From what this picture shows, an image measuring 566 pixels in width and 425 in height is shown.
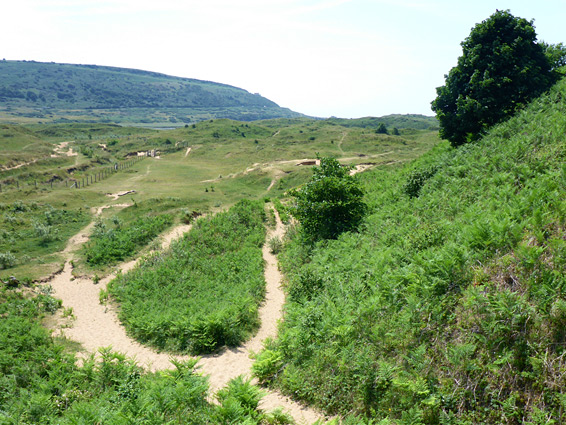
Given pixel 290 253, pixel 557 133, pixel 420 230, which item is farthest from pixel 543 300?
pixel 290 253

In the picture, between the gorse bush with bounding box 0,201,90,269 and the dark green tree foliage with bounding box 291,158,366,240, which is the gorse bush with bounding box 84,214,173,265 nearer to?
the gorse bush with bounding box 0,201,90,269

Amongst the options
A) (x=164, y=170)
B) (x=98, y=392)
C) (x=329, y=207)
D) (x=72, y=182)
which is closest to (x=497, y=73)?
(x=329, y=207)

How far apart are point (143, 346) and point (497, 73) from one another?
31.1 meters

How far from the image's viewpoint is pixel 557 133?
49.4ft

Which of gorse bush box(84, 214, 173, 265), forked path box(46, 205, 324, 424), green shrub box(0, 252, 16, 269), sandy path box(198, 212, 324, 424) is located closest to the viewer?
sandy path box(198, 212, 324, 424)

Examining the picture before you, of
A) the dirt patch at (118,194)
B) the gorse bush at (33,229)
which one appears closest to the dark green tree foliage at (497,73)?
the gorse bush at (33,229)

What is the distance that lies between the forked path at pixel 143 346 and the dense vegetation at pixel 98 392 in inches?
39.2

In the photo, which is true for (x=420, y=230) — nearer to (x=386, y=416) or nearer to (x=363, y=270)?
(x=363, y=270)

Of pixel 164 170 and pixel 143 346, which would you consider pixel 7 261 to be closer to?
pixel 143 346

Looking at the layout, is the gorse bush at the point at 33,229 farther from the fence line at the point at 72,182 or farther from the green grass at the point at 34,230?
the fence line at the point at 72,182

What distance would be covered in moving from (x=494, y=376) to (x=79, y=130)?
179457 millimetres

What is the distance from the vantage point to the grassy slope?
7551 mm

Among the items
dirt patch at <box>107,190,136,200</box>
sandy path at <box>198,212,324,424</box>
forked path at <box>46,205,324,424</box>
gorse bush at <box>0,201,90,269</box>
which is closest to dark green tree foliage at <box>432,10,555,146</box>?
sandy path at <box>198,212,324,424</box>

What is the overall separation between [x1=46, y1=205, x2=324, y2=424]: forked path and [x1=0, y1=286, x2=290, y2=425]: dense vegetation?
994 millimetres
